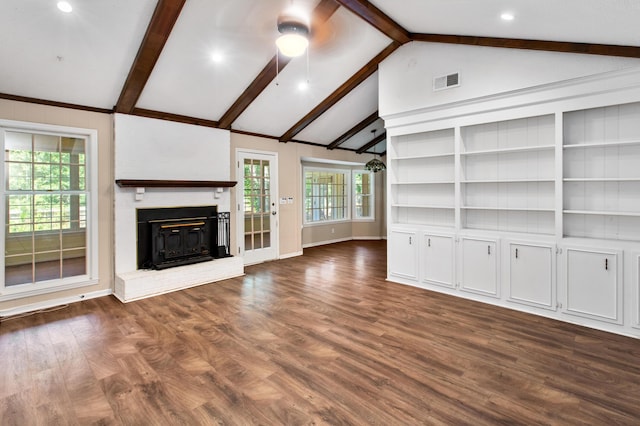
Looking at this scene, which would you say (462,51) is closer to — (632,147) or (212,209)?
(632,147)

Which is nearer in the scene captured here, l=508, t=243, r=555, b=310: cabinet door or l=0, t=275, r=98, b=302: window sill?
l=508, t=243, r=555, b=310: cabinet door

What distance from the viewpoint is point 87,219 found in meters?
4.50

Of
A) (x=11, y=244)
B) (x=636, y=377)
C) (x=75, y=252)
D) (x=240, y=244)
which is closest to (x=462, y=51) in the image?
(x=636, y=377)

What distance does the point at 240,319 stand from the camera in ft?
12.1

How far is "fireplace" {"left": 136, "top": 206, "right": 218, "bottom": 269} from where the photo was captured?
4875 millimetres

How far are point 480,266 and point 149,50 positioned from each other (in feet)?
15.3

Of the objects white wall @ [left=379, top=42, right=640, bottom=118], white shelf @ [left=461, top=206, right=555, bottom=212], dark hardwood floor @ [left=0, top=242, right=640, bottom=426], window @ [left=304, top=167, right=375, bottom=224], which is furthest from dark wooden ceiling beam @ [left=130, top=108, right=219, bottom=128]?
white shelf @ [left=461, top=206, right=555, bottom=212]

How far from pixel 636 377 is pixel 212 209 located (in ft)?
18.1

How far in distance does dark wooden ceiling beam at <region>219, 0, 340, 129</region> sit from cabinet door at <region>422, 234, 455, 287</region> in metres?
Answer: 3.13

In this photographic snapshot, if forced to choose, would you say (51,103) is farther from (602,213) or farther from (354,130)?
(602,213)

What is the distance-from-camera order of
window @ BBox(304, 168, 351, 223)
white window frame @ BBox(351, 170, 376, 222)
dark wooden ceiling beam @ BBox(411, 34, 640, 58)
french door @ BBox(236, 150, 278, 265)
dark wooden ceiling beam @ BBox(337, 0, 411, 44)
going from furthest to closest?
1. white window frame @ BBox(351, 170, 376, 222)
2. window @ BBox(304, 168, 351, 223)
3. french door @ BBox(236, 150, 278, 265)
4. dark wooden ceiling beam @ BBox(337, 0, 411, 44)
5. dark wooden ceiling beam @ BBox(411, 34, 640, 58)

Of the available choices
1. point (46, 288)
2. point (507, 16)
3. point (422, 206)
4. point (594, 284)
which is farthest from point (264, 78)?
point (594, 284)

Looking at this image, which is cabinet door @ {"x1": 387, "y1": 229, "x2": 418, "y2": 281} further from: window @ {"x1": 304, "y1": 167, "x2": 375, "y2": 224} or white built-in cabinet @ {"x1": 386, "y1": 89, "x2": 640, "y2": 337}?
window @ {"x1": 304, "y1": 167, "x2": 375, "y2": 224}

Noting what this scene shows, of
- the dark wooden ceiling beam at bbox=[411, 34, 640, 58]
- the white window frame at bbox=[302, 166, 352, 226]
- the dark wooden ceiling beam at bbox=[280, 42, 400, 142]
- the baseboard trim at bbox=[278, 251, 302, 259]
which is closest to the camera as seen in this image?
the dark wooden ceiling beam at bbox=[411, 34, 640, 58]
